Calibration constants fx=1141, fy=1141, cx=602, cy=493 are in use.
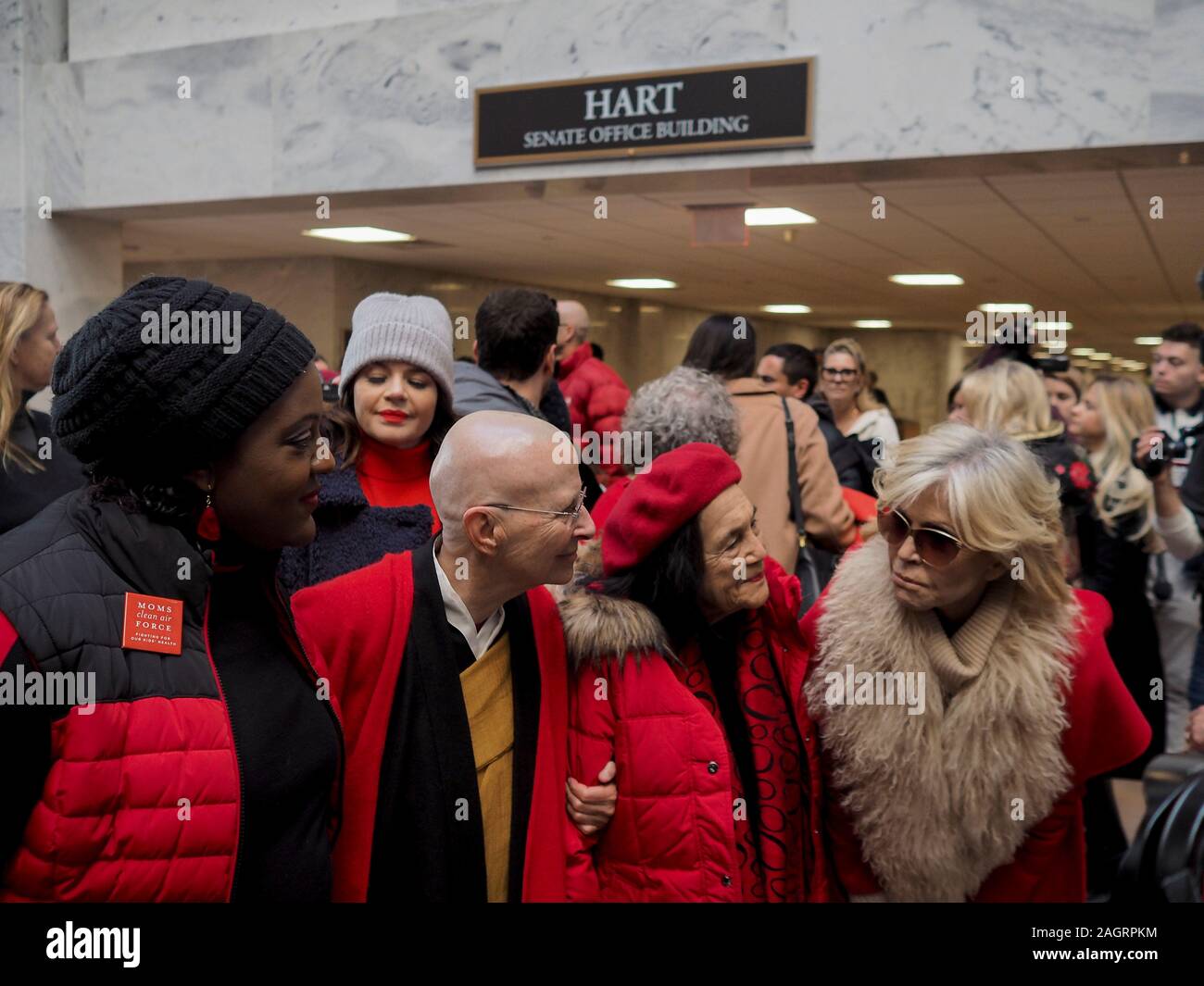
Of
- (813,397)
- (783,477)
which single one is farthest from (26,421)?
(813,397)

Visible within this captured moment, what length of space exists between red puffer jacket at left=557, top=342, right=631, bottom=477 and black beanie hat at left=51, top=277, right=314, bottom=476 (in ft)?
13.8

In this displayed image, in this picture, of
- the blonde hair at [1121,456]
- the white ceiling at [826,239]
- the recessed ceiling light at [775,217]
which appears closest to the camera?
the blonde hair at [1121,456]

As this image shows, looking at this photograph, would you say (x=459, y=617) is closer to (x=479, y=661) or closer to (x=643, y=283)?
(x=479, y=661)

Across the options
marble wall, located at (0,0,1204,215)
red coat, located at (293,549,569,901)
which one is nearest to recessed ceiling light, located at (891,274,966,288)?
marble wall, located at (0,0,1204,215)

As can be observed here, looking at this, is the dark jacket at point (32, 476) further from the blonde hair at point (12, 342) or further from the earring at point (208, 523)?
the earring at point (208, 523)

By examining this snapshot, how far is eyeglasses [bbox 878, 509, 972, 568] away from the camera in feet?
7.15

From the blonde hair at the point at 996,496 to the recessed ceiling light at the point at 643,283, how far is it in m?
10.9

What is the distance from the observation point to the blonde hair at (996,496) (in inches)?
84.5

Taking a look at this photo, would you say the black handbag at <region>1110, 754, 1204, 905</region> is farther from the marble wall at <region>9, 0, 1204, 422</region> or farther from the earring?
the marble wall at <region>9, 0, 1204, 422</region>

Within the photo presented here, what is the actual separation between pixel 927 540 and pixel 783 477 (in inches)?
75.7

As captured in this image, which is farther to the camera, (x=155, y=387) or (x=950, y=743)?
(x=950, y=743)

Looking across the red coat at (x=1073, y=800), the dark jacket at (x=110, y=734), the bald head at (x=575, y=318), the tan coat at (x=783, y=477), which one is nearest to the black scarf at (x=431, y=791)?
the dark jacket at (x=110, y=734)

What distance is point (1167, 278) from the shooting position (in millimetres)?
11672

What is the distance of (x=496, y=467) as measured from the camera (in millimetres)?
1942
